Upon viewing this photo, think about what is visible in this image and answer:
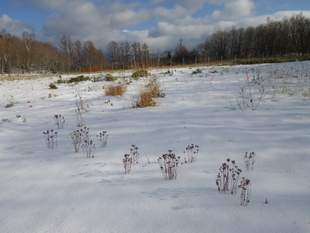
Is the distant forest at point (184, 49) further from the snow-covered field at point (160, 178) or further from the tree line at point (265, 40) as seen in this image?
the snow-covered field at point (160, 178)

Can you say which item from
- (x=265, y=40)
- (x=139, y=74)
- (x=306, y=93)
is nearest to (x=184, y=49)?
(x=265, y=40)

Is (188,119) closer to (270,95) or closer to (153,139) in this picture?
(153,139)

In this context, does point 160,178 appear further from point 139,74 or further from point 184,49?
point 184,49

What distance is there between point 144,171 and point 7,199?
144 cm

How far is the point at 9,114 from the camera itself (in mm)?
7926

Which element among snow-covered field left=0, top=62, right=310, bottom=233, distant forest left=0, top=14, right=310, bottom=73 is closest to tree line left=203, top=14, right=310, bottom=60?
distant forest left=0, top=14, right=310, bottom=73

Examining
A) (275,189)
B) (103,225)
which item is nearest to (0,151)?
(103,225)

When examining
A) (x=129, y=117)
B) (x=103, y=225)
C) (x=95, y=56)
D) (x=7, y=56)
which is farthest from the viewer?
(x=95, y=56)

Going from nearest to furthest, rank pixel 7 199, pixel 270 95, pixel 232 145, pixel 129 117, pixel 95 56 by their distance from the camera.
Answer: pixel 7 199 < pixel 232 145 < pixel 129 117 < pixel 270 95 < pixel 95 56

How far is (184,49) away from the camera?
67.4 m

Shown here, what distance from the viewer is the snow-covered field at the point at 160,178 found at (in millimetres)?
2459

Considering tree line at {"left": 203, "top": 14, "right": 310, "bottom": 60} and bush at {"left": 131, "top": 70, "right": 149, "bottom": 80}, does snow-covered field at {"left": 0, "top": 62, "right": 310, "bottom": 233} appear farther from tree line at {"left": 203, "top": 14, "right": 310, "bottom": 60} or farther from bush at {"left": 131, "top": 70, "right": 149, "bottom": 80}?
tree line at {"left": 203, "top": 14, "right": 310, "bottom": 60}

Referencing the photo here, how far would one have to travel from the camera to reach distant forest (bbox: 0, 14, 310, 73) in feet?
197

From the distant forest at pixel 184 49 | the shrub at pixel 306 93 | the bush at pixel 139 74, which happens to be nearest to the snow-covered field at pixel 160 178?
the shrub at pixel 306 93
